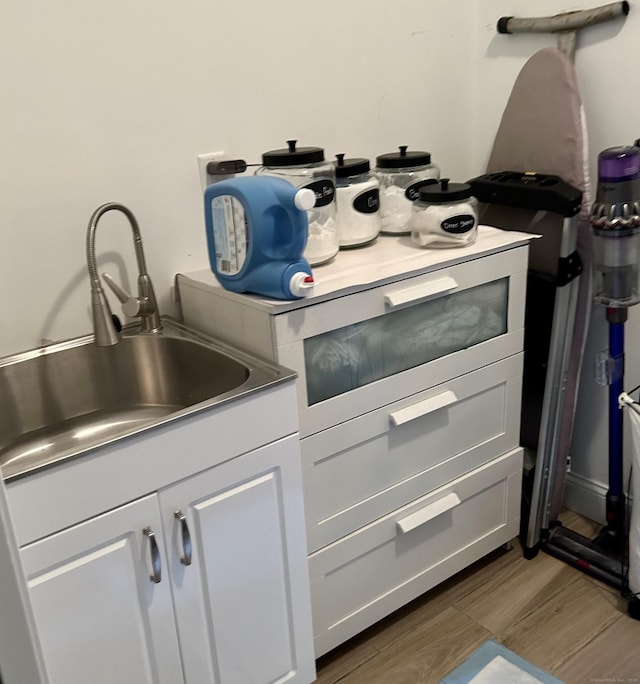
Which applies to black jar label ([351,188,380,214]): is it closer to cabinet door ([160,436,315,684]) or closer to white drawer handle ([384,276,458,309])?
white drawer handle ([384,276,458,309])

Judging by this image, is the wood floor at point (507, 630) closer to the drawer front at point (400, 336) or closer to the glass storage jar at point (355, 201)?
the drawer front at point (400, 336)

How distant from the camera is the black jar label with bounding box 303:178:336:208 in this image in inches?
60.6

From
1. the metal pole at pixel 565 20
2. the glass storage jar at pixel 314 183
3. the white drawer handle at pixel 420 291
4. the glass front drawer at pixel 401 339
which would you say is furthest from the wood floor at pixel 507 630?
the metal pole at pixel 565 20

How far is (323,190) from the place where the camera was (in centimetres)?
156

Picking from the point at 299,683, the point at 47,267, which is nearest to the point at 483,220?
the point at 47,267

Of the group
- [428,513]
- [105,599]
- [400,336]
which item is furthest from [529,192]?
[105,599]

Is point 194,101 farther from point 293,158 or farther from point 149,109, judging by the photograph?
point 293,158

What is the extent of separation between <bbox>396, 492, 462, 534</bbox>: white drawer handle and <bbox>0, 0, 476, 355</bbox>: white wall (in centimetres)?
81

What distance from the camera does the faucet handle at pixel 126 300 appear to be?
1.54 metres

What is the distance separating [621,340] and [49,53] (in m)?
1.53

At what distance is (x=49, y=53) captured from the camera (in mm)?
1428

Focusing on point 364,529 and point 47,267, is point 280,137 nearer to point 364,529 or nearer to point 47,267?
point 47,267

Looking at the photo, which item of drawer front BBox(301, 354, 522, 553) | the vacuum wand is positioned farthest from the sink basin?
the vacuum wand

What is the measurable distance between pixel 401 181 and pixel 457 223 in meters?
0.25
